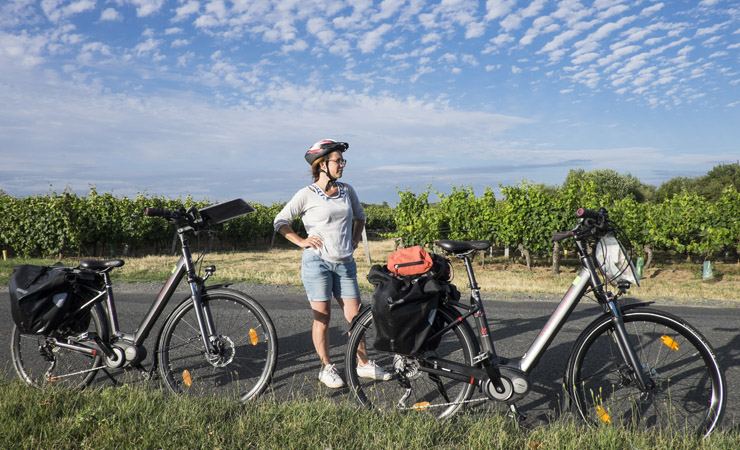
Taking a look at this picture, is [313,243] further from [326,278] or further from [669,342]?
[669,342]

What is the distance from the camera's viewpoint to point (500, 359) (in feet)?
10.0

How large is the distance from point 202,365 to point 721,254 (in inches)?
1001

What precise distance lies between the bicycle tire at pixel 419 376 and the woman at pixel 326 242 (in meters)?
0.38

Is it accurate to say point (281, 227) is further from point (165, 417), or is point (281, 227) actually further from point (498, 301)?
point (498, 301)

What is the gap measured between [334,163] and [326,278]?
3.03 feet

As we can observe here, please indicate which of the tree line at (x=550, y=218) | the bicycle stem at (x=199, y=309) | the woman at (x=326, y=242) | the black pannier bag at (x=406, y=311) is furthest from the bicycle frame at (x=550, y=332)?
the tree line at (x=550, y=218)

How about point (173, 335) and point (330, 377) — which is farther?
point (330, 377)

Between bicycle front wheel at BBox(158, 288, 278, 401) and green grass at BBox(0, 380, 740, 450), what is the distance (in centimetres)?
35

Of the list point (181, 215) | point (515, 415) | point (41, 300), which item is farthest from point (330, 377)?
point (41, 300)

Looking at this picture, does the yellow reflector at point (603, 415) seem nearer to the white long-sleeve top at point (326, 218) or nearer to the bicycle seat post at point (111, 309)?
the white long-sleeve top at point (326, 218)

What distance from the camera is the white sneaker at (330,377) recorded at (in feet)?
12.1

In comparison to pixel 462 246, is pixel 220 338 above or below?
below

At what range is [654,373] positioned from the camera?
2842 mm

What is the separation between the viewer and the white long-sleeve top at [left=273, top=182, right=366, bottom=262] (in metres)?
3.65
